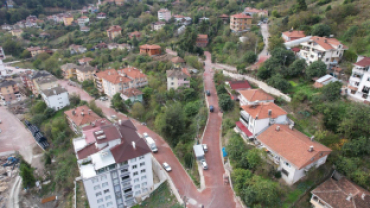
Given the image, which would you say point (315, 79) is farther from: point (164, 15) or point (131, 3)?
point (131, 3)

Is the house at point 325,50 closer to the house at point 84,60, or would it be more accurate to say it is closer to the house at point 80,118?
the house at point 80,118

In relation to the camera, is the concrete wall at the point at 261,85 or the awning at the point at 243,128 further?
the concrete wall at the point at 261,85

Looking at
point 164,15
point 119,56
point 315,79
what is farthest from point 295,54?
point 164,15

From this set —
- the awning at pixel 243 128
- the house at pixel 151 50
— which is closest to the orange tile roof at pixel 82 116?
the awning at pixel 243 128

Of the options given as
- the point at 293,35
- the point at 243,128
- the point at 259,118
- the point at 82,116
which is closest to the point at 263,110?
the point at 259,118

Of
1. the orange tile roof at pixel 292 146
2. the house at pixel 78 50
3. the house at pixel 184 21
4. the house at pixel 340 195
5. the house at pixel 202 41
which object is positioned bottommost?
the house at pixel 340 195

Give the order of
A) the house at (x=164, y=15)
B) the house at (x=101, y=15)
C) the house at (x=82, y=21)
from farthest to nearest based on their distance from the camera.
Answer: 1. the house at (x=101, y=15)
2. the house at (x=82, y=21)
3. the house at (x=164, y=15)

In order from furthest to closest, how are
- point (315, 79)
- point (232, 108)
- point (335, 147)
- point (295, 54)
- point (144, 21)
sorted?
point (144, 21), point (295, 54), point (232, 108), point (315, 79), point (335, 147)

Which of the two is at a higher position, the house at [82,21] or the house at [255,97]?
the house at [82,21]

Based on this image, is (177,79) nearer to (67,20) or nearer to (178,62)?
(178,62)
